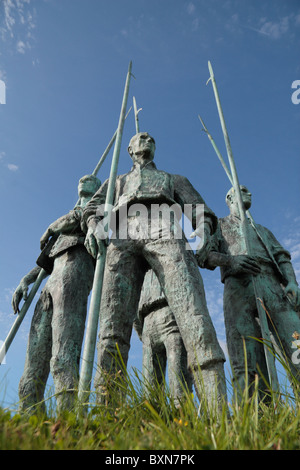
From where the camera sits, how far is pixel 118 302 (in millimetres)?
3922

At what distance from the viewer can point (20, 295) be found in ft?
18.8

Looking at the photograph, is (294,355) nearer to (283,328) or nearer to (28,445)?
(283,328)

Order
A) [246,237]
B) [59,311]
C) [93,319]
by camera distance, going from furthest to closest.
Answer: [246,237] → [59,311] → [93,319]

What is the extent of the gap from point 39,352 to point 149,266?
1785 millimetres

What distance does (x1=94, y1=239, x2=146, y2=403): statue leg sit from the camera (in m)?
3.67

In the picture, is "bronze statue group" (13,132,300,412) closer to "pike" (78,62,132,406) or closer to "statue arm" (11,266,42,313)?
"statue arm" (11,266,42,313)

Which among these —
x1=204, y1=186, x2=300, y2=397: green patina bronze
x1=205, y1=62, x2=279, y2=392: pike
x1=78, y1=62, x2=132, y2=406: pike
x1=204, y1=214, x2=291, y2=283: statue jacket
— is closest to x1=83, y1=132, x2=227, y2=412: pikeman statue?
x1=78, y1=62, x2=132, y2=406: pike

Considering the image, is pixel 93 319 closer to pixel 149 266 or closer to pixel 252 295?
pixel 149 266

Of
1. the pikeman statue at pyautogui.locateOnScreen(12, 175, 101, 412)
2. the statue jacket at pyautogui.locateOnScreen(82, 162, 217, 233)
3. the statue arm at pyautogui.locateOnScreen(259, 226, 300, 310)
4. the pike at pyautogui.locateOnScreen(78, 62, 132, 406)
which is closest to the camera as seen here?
the pike at pyautogui.locateOnScreen(78, 62, 132, 406)

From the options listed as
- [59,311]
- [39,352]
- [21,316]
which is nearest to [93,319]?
[59,311]

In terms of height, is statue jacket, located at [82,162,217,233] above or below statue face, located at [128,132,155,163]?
below

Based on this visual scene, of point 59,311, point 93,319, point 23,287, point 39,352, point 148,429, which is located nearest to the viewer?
point 148,429

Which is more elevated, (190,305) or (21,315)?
(21,315)

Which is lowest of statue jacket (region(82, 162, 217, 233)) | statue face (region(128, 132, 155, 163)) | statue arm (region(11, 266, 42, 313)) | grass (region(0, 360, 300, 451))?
grass (region(0, 360, 300, 451))
